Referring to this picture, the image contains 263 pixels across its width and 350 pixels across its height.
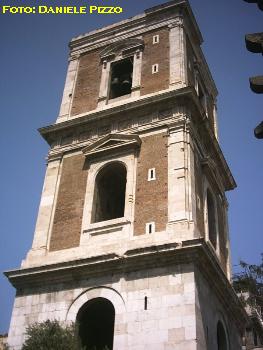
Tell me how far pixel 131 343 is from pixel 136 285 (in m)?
1.83

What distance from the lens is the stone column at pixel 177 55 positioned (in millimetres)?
22953

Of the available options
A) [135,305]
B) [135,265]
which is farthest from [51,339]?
[135,265]

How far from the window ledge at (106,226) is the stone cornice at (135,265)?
1.61m

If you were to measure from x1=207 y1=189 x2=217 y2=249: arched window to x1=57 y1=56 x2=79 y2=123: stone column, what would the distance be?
24.4 ft

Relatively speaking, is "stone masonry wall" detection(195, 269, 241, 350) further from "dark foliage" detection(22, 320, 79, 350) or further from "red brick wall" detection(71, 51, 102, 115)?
"red brick wall" detection(71, 51, 102, 115)

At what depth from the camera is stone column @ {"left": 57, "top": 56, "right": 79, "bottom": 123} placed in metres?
24.6

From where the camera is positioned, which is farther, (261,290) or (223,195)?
(261,290)

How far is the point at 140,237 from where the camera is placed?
17.9m

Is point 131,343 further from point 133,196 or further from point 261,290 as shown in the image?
point 261,290

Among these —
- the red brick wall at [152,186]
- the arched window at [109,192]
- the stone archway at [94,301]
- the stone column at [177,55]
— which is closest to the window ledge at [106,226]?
the red brick wall at [152,186]

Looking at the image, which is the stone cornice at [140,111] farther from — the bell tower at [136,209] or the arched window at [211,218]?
the arched window at [211,218]

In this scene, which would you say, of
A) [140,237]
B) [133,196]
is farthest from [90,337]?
[133,196]

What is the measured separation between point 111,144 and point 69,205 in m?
3.01

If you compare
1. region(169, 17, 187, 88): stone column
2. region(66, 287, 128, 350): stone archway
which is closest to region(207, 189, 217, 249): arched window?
region(169, 17, 187, 88): stone column
